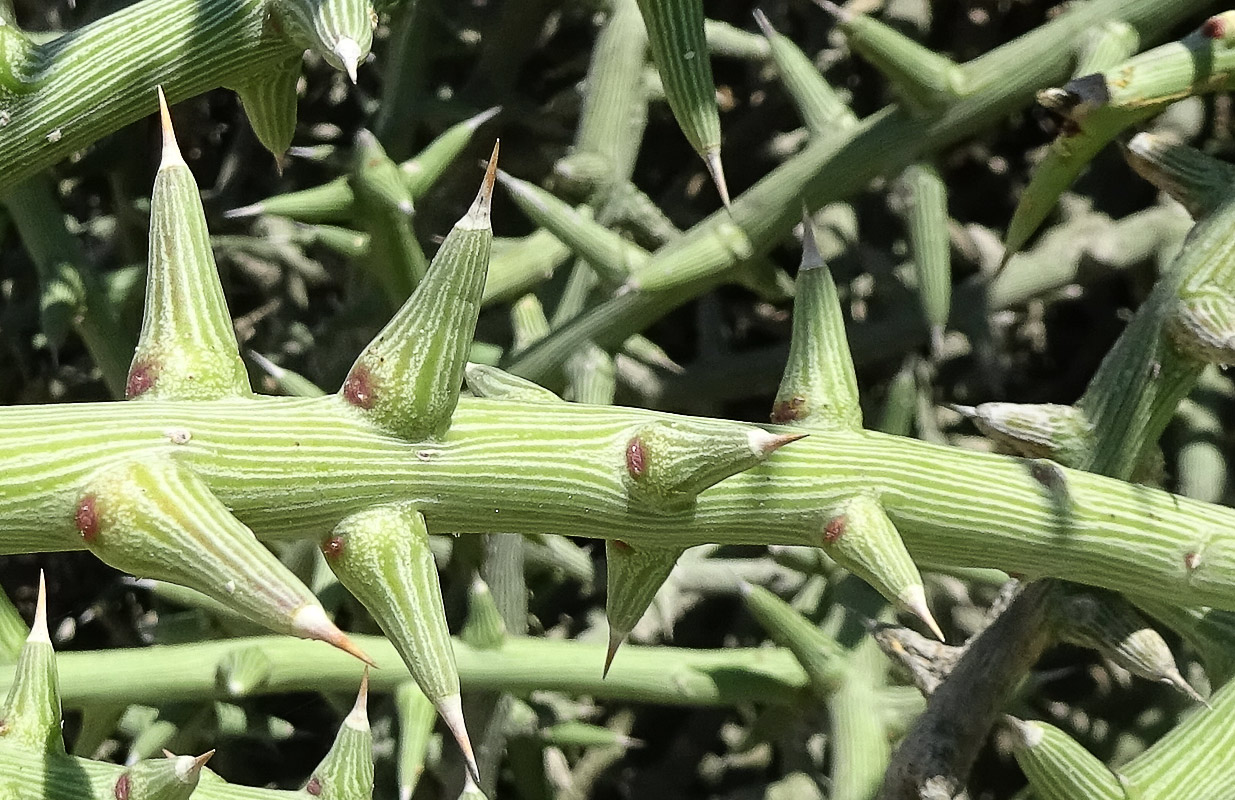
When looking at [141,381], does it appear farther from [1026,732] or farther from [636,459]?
[1026,732]

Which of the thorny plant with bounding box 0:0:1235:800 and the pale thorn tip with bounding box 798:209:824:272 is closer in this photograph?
the thorny plant with bounding box 0:0:1235:800

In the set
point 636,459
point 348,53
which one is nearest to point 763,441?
point 636,459

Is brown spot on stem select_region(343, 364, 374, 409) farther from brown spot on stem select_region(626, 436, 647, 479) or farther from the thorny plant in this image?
brown spot on stem select_region(626, 436, 647, 479)

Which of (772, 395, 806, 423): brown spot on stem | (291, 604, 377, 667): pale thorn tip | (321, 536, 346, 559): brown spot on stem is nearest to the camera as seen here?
(291, 604, 377, 667): pale thorn tip

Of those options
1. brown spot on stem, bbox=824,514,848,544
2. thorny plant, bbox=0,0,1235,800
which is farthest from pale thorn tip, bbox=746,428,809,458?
brown spot on stem, bbox=824,514,848,544

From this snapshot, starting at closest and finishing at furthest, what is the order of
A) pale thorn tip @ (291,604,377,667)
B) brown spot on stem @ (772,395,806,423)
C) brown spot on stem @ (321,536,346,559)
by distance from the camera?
pale thorn tip @ (291,604,377,667) → brown spot on stem @ (321,536,346,559) → brown spot on stem @ (772,395,806,423)

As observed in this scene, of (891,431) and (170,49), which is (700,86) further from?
(891,431)
